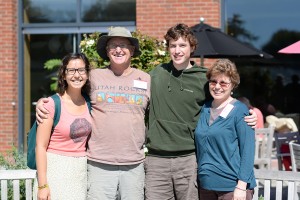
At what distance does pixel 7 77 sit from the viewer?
10.9 metres

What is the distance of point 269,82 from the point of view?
1402 cm

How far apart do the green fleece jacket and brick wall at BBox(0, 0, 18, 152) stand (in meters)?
6.65

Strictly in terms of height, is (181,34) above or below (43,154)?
above

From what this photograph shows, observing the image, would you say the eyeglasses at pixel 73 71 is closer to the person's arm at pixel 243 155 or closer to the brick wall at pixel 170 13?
the person's arm at pixel 243 155

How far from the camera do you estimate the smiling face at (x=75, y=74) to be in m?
4.43

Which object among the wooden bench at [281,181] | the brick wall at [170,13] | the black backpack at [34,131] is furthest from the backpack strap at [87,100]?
the brick wall at [170,13]

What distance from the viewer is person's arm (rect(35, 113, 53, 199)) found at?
4320 mm

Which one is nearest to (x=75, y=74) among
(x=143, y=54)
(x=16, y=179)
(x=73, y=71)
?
(x=73, y=71)

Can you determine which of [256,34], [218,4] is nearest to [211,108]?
[218,4]

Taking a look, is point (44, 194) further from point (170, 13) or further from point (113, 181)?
point (170, 13)

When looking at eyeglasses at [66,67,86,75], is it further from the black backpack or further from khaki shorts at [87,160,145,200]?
khaki shorts at [87,160,145,200]

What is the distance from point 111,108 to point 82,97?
25 centimetres

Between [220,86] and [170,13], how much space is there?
625 cm

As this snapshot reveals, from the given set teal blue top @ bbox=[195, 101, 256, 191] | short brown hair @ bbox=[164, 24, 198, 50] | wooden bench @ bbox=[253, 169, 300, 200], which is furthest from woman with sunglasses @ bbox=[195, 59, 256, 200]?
wooden bench @ bbox=[253, 169, 300, 200]
